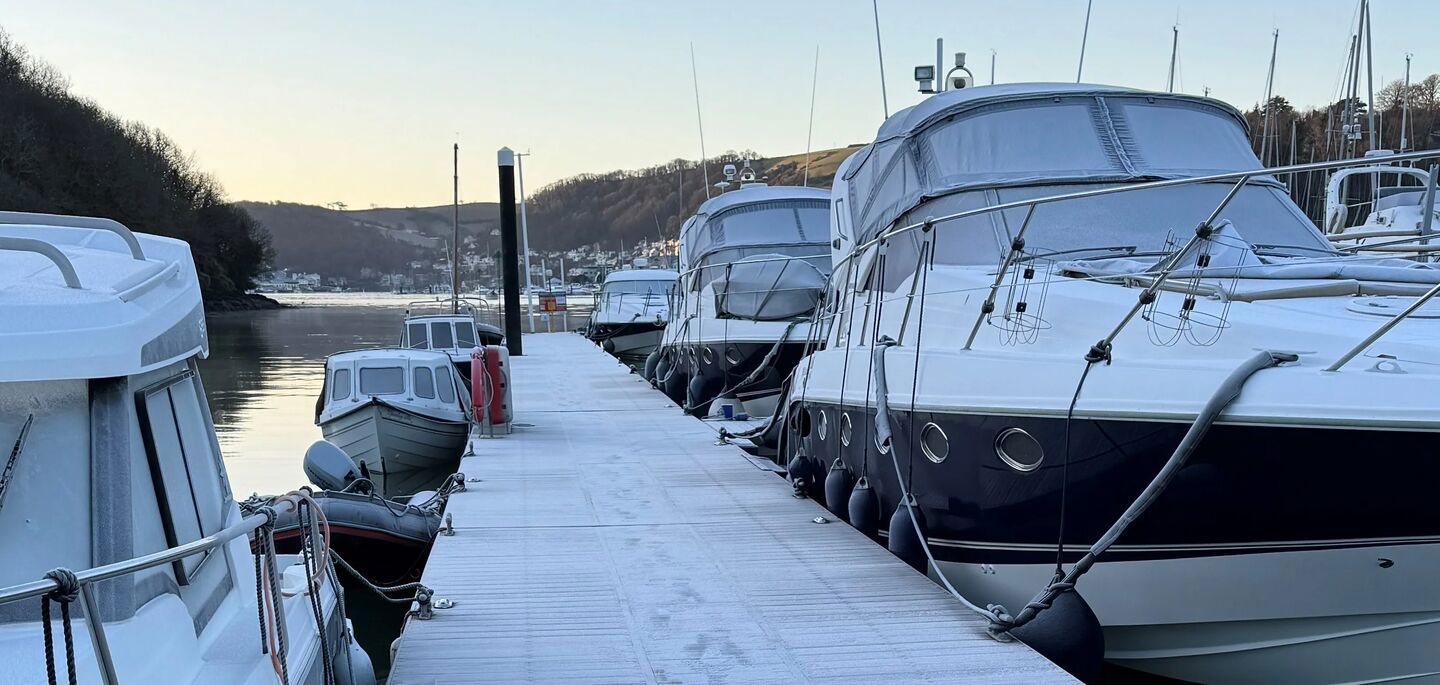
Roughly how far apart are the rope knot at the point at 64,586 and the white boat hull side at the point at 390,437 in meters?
12.5

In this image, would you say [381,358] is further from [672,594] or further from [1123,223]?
[1123,223]

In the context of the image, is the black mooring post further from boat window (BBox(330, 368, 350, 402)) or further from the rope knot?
the rope knot

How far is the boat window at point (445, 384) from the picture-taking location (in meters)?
15.8

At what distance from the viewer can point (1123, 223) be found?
7.10 metres

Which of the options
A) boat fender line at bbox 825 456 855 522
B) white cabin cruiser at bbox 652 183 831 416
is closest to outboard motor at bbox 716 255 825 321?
white cabin cruiser at bbox 652 183 831 416

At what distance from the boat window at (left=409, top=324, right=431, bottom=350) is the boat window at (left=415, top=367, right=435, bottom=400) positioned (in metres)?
4.70

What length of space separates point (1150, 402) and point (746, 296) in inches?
402

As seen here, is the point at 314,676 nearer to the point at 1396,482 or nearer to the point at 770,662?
the point at 770,662

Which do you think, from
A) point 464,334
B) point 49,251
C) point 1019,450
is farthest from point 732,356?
point 49,251

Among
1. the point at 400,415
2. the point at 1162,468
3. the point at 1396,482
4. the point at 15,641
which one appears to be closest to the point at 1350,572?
the point at 1396,482

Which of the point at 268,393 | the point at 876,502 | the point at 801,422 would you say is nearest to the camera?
the point at 876,502

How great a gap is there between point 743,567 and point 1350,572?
3587 mm

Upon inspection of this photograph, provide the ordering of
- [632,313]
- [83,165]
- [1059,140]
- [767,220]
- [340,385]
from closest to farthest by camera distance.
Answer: [1059,140], [340,385], [767,220], [632,313], [83,165]

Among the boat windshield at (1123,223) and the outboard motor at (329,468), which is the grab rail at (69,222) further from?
the outboard motor at (329,468)
